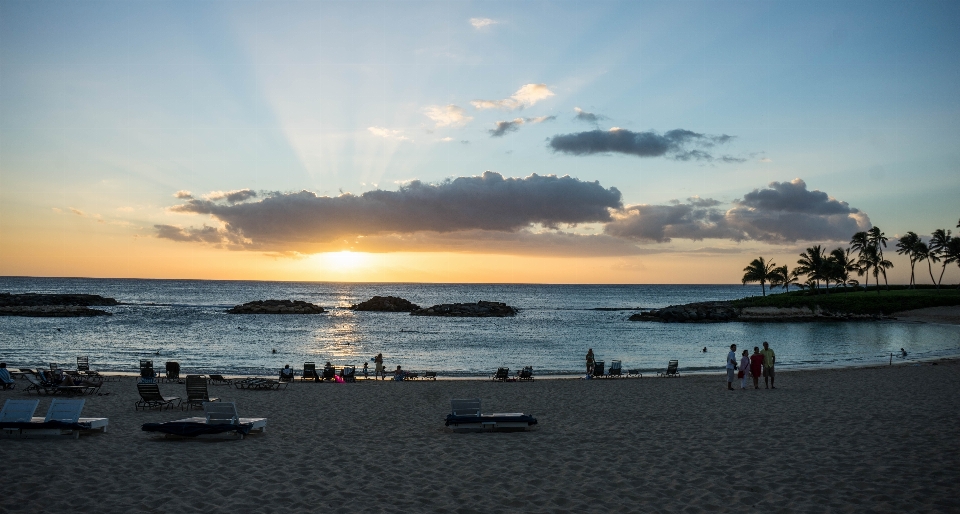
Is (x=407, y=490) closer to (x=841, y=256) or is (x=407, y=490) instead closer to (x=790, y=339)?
(x=790, y=339)

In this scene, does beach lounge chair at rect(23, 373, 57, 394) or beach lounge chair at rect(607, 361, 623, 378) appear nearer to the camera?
beach lounge chair at rect(23, 373, 57, 394)

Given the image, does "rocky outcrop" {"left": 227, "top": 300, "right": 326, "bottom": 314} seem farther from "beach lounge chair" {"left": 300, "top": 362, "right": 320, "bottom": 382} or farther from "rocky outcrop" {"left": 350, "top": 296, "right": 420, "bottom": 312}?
"beach lounge chair" {"left": 300, "top": 362, "right": 320, "bottom": 382}

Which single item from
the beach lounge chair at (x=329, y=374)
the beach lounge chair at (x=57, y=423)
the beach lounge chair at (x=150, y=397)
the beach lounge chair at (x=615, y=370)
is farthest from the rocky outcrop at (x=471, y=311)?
the beach lounge chair at (x=57, y=423)

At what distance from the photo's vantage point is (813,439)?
1168 centimetres

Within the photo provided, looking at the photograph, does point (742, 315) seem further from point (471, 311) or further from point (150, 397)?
point (150, 397)

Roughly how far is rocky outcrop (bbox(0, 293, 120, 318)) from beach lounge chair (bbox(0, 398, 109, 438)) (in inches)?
3200

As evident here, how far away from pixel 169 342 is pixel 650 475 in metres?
48.5

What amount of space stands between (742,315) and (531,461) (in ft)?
275

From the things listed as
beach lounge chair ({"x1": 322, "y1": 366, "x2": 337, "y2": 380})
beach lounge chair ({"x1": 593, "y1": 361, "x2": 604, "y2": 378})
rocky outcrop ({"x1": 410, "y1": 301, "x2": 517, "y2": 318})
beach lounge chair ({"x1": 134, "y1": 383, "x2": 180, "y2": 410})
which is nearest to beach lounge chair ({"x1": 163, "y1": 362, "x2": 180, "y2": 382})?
beach lounge chair ({"x1": 322, "y1": 366, "x2": 337, "y2": 380})

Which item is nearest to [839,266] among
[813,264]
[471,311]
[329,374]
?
[813,264]

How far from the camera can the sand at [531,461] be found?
26.2 ft

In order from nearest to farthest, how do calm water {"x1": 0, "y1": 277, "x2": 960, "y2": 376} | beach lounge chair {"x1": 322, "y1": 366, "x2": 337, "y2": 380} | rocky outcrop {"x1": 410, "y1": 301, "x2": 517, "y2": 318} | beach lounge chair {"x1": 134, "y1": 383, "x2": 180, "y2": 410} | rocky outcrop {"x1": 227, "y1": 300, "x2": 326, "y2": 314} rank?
beach lounge chair {"x1": 134, "y1": 383, "x2": 180, "y2": 410} < beach lounge chair {"x1": 322, "y1": 366, "x2": 337, "y2": 380} < calm water {"x1": 0, "y1": 277, "x2": 960, "y2": 376} < rocky outcrop {"x1": 227, "y1": 300, "x2": 326, "y2": 314} < rocky outcrop {"x1": 410, "y1": 301, "x2": 517, "y2": 318}

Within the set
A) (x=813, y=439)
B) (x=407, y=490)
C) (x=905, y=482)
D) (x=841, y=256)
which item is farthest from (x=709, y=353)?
(x=841, y=256)

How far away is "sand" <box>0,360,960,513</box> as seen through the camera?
26.2 feet
